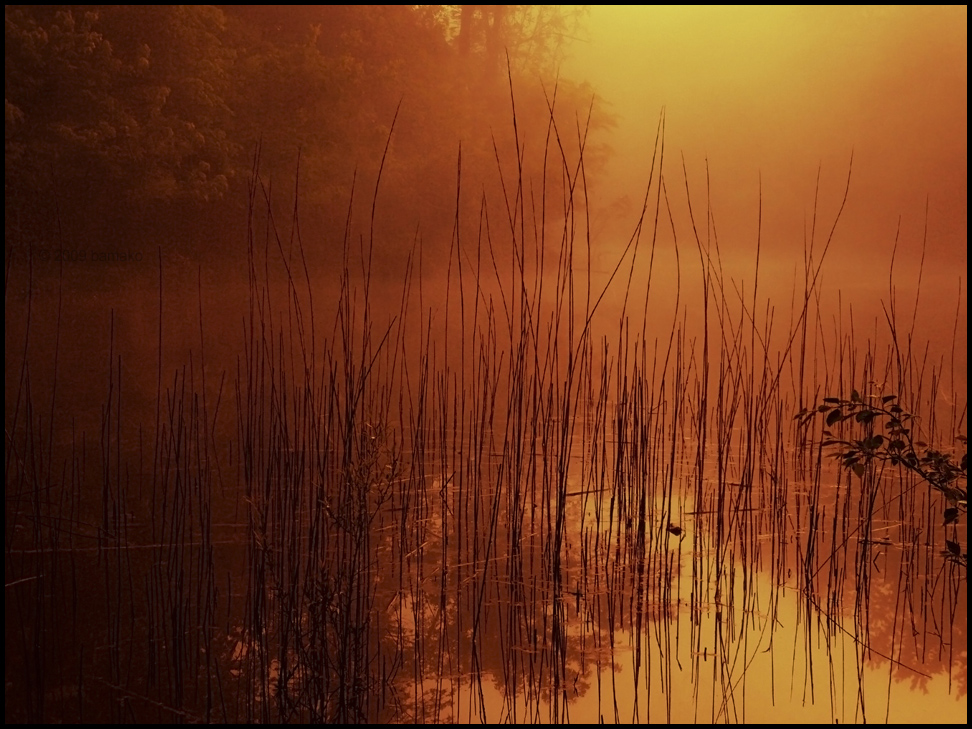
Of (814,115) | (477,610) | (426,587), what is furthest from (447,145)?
(477,610)

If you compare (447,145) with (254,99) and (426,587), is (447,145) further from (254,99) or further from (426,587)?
(426,587)

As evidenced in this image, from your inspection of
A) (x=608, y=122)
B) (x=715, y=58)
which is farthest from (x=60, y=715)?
(x=715, y=58)

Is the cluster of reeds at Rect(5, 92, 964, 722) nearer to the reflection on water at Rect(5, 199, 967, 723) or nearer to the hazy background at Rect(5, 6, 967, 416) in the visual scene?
the reflection on water at Rect(5, 199, 967, 723)

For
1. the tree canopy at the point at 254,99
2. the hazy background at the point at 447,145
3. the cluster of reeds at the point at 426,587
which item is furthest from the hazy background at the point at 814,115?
the cluster of reeds at the point at 426,587

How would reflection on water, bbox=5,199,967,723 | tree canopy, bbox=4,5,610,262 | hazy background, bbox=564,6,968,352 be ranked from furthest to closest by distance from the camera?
tree canopy, bbox=4,5,610,262 → hazy background, bbox=564,6,968,352 → reflection on water, bbox=5,199,967,723

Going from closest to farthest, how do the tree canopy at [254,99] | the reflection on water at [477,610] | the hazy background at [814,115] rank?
the reflection on water at [477,610] → the hazy background at [814,115] → the tree canopy at [254,99]

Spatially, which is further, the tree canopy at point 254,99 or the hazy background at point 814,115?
the tree canopy at point 254,99

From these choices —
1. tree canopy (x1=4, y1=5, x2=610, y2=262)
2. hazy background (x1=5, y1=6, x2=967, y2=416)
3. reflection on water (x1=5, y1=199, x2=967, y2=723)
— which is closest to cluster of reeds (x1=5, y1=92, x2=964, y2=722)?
reflection on water (x1=5, y1=199, x2=967, y2=723)

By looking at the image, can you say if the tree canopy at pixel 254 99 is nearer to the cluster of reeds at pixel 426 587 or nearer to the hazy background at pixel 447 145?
the hazy background at pixel 447 145

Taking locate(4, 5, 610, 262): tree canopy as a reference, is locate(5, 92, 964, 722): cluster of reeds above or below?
below

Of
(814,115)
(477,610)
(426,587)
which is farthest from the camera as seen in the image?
(814,115)

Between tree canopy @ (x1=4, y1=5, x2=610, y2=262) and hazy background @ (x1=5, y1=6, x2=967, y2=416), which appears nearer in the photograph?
hazy background @ (x1=5, y1=6, x2=967, y2=416)

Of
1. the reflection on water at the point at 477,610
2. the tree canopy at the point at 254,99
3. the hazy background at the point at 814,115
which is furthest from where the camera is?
the tree canopy at the point at 254,99

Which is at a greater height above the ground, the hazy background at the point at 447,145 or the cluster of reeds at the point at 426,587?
the hazy background at the point at 447,145
